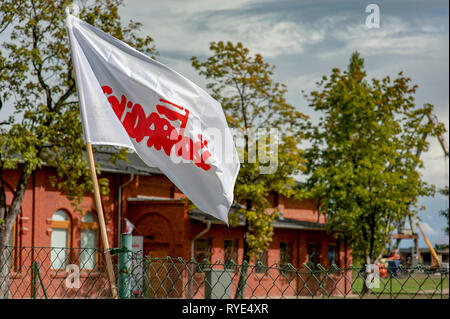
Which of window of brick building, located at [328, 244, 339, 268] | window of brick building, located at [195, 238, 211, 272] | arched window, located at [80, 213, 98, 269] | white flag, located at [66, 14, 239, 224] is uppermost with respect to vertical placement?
white flag, located at [66, 14, 239, 224]

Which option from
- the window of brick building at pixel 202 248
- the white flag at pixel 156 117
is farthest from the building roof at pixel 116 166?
the white flag at pixel 156 117

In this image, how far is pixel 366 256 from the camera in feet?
127

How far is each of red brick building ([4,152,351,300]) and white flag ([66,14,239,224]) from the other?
20703 millimetres

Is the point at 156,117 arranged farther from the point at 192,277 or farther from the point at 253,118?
the point at 253,118

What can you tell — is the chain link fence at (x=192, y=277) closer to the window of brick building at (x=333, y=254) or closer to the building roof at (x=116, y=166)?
the window of brick building at (x=333, y=254)

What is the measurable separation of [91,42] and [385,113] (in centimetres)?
3088

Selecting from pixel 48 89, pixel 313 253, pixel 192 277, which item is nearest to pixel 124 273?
pixel 192 277

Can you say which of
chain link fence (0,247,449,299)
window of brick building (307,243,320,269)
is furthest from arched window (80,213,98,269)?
window of brick building (307,243,320,269)

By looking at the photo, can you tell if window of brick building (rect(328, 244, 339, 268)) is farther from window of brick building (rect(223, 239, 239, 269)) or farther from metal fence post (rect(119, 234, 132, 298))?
metal fence post (rect(119, 234, 132, 298))

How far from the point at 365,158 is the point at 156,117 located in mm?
29929

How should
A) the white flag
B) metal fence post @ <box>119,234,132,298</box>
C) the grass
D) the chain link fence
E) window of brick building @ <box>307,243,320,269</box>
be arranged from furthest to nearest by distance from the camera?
window of brick building @ <box>307,243,320,269</box>, the white flag, metal fence post @ <box>119,234,132,298</box>, the chain link fence, the grass

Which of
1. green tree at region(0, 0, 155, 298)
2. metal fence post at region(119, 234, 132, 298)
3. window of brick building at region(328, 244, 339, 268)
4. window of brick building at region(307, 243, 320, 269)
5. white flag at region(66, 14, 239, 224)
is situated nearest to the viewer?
metal fence post at region(119, 234, 132, 298)

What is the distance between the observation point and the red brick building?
2894cm

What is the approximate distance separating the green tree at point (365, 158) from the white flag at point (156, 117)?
94.8 feet
